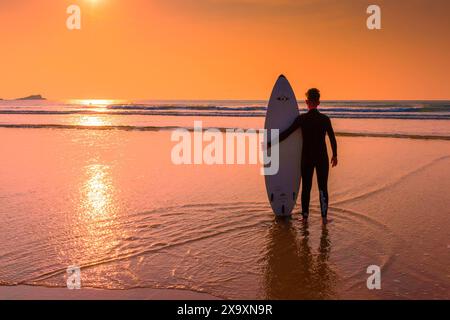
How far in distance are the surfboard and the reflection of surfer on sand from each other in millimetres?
784

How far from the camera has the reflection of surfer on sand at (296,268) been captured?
3680mm

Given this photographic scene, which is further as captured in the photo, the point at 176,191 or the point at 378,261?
the point at 176,191

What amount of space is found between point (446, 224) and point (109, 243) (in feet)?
13.8

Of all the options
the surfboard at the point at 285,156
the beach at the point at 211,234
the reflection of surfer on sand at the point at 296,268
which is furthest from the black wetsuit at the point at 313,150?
the reflection of surfer on sand at the point at 296,268

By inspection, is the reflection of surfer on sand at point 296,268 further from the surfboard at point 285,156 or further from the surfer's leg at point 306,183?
the surfboard at point 285,156

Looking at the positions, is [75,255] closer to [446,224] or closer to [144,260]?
[144,260]

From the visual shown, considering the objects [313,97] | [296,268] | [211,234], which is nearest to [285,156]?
[313,97]

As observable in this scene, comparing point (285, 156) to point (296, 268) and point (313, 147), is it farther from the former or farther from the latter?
point (296, 268)

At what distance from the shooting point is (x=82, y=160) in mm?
10922

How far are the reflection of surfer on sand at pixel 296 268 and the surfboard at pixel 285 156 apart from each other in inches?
30.9

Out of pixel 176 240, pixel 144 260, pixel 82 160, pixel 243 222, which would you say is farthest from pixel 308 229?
pixel 82 160

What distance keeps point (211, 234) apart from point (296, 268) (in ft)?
4.45

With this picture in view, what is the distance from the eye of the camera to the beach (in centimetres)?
379

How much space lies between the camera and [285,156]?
20.8 feet
